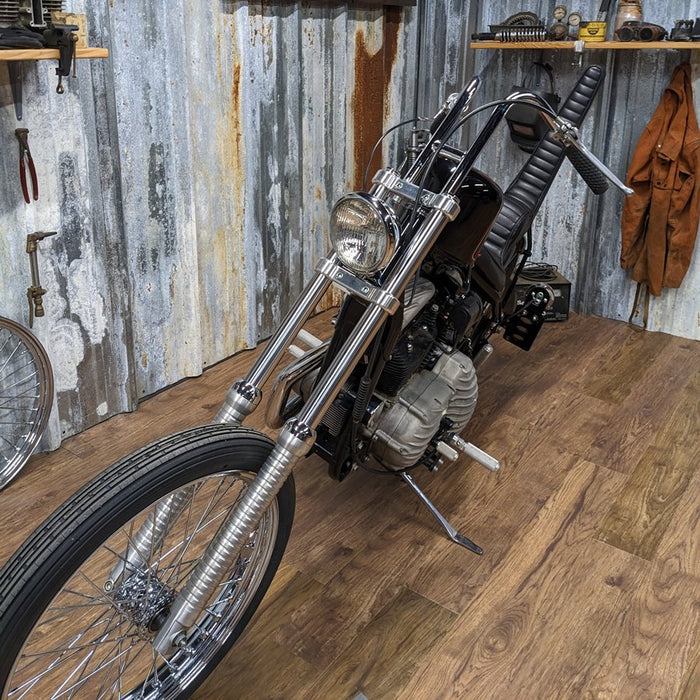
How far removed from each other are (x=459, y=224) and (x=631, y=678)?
3.95ft

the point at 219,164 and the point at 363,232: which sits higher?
the point at 363,232

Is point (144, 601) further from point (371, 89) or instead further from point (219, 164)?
point (371, 89)

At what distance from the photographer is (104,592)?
1.70 metres

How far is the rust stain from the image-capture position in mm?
3855

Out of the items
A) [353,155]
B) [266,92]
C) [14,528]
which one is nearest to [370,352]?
[14,528]

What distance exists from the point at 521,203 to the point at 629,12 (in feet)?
4.24

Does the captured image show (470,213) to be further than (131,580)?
Yes

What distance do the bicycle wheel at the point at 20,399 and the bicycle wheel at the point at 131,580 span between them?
56 centimetres

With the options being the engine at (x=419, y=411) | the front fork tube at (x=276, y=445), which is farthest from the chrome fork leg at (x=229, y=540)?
the engine at (x=419, y=411)

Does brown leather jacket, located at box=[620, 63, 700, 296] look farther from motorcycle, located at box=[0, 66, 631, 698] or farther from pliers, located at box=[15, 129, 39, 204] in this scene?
pliers, located at box=[15, 129, 39, 204]

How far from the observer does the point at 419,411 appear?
2.38 meters

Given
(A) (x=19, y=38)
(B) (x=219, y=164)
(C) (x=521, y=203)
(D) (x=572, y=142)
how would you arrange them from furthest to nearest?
(B) (x=219, y=164) → (C) (x=521, y=203) → (D) (x=572, y=142) → (A) (x=19, y=38)

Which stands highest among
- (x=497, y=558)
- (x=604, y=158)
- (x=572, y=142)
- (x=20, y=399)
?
(x=572, y=142)

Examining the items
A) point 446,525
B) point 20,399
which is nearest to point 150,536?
point 446,525
